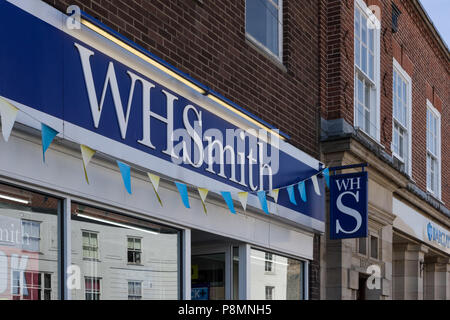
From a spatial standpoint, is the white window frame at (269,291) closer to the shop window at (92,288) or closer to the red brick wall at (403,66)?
the red brick wall at (403,66)

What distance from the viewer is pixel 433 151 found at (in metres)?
18.0

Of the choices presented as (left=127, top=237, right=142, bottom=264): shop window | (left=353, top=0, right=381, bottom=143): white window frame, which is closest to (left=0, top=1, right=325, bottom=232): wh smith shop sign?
(left=127, top=237, right=142, bottom=264): shop window

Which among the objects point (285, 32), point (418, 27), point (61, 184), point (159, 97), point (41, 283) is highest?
point (418, 27)

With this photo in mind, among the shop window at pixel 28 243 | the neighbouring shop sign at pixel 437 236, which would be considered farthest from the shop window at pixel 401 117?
the shop window at pixel 28 243

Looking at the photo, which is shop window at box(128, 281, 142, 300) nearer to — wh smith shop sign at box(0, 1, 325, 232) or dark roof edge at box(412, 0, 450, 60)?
wh smith shop sign at box(0, 1, 325, 232)

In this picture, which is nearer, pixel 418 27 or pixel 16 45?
pixel 16 45

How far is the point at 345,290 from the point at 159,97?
203 inches

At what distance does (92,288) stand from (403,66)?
34.6 ft

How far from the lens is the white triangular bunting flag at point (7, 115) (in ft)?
17.1

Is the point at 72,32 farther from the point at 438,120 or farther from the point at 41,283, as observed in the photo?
the point at 438,120

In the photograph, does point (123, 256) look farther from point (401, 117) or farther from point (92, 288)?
point (401, 117)

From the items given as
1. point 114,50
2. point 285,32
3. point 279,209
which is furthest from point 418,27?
point 114,50

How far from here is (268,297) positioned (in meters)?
9.86

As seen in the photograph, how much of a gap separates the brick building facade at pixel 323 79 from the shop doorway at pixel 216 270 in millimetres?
1777
